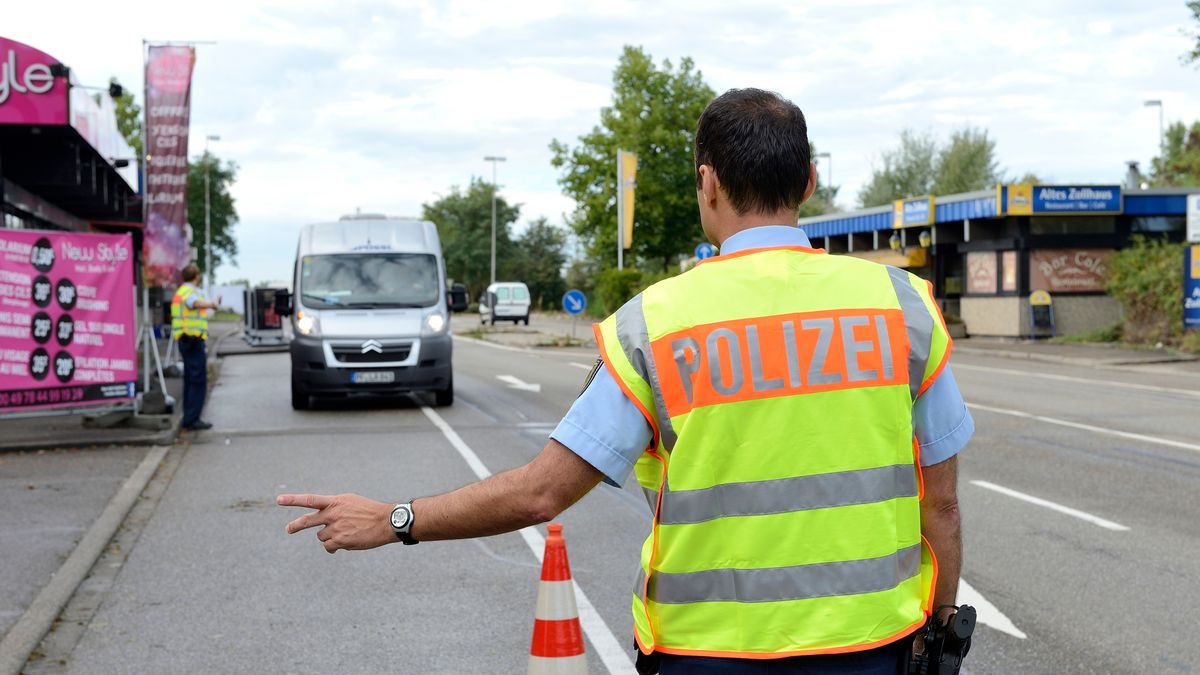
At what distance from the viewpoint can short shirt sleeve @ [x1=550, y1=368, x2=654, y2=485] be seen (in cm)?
229

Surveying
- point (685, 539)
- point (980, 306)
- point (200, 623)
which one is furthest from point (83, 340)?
point (980, 306)

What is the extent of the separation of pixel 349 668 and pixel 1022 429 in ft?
33.9

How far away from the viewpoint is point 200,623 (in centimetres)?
632

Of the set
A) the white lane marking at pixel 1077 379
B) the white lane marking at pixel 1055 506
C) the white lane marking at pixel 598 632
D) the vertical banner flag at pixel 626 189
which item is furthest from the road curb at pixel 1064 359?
the white lane marking at pixel 598 632

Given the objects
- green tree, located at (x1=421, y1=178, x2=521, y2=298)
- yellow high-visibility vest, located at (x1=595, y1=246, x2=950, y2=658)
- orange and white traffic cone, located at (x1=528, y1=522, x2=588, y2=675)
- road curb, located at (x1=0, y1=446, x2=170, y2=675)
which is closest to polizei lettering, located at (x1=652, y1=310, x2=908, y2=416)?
yellow high-visibility vest, located at (x1=595, y1=246, x2=950, y2=658)

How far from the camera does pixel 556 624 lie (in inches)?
154

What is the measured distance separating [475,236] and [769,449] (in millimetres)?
95129

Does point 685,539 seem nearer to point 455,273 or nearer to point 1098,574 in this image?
point 1098,574

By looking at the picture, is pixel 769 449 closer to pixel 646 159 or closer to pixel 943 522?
pixel 943 522

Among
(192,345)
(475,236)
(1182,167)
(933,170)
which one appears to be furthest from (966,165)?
(192,345)

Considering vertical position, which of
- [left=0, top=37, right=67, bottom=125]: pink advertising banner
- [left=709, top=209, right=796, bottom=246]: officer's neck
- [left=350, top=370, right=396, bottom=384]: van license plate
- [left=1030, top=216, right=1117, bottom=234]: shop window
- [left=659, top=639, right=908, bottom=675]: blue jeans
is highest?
[left=0, top=37, right=67, bottom=125]: pink advertising banner

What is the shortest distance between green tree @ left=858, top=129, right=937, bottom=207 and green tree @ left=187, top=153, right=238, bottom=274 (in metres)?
40.1

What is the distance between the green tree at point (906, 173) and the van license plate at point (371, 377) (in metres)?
52.2

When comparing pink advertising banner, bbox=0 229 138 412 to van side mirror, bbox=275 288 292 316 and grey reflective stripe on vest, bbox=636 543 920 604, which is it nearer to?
van side mirror, bbox=275 288 292 316
